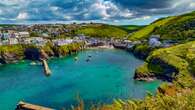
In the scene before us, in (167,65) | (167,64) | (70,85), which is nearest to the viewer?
(70,85)

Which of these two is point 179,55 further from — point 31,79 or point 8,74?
point 8,74

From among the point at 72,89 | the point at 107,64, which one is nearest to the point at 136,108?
the point at 72,89

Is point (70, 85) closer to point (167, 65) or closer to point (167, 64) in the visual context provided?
point (167, 65)

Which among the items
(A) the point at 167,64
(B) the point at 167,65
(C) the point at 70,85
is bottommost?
(C) the point at 70,85

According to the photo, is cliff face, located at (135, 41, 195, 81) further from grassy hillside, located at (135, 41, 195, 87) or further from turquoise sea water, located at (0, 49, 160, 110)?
turquoise sea water, located at (0, 49, 160, 110)

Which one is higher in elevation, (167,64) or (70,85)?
(167,64)

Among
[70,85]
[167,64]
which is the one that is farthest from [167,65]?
[70,85]

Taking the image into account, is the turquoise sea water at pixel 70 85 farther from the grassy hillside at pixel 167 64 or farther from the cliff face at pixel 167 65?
the grassy hillside at pixel 167 64

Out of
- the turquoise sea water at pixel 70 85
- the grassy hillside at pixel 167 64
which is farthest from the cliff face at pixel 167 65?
the turquoise sea water at pixel 70 85

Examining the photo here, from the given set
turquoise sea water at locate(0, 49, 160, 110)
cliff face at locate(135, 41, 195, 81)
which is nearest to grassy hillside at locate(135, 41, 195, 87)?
cliff face at locate(135, 41, 195, 81)
